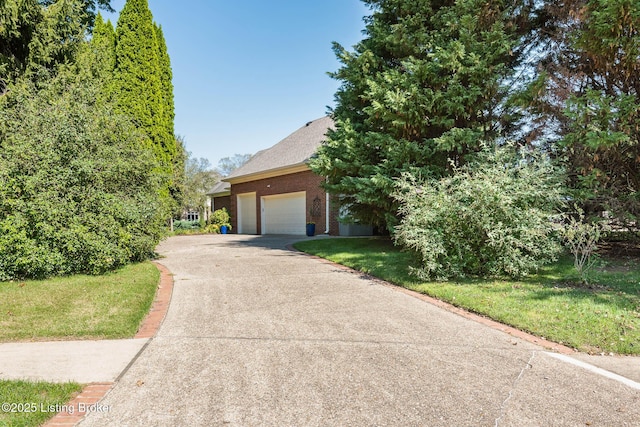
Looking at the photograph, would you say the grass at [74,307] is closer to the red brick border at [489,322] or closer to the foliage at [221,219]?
the red brick border at [489,322]

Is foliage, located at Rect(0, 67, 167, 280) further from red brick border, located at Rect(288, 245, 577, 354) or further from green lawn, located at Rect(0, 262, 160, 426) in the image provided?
red brick border, located at Rect(288, 245, 577, 354)

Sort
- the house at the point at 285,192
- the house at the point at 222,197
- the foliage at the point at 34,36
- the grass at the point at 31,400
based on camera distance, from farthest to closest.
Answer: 1. the house at the point at 222,197
2. the house at the point at 285,192
3. the foliage at the point at 34,36
4. the grass at the point at 31,400

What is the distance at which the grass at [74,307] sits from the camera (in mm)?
4148

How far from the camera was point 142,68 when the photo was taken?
1367 centimetres

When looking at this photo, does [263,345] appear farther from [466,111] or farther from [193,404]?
[466,111]

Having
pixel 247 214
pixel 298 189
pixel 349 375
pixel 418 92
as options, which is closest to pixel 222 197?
pixel 247 214

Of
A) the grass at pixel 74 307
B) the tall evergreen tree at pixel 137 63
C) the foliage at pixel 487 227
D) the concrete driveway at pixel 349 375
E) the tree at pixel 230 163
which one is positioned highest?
the tree at pixel 230 163

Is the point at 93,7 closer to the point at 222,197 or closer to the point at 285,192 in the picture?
the point at 285,192

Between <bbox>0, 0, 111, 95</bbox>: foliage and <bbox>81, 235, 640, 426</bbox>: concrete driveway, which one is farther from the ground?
<bbox>0, 0, 111, 95</bbox>: foliage

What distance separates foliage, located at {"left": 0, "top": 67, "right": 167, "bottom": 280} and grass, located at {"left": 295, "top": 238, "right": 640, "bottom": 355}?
527 cm

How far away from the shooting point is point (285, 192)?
19109 mm

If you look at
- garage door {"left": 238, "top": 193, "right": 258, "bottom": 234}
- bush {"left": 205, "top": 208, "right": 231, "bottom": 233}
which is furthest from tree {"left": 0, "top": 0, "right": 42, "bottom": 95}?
bush {"left": 205, "top": 208, "right": 231, "bottom": 233}

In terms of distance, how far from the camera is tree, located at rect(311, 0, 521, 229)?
872 cm

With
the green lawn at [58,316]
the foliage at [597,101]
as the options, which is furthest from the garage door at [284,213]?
the green lawn at [58,316]
